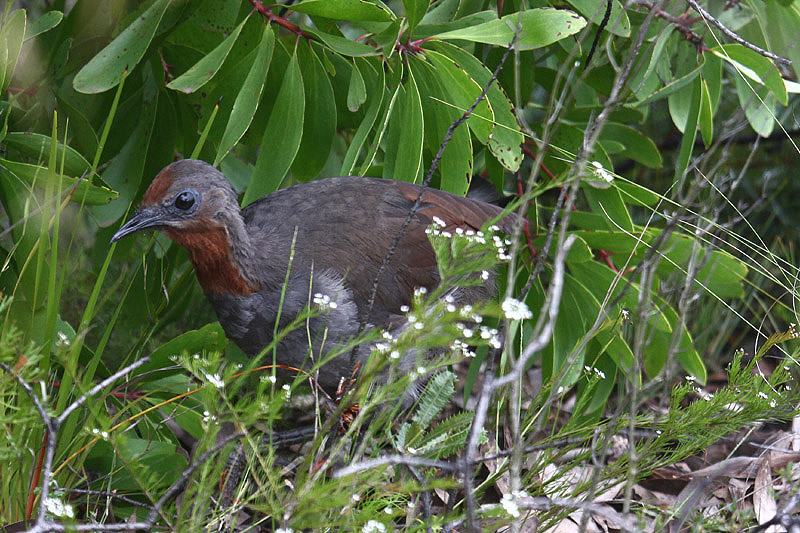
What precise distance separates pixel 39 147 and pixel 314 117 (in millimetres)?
815

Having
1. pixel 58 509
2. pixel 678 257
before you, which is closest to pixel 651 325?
pixel 678 257

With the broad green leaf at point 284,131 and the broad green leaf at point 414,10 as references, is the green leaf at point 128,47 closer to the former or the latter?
the broad green leaf at point 284,131

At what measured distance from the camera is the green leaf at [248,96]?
7.68 ft

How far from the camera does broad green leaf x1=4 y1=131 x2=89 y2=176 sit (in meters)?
2.34

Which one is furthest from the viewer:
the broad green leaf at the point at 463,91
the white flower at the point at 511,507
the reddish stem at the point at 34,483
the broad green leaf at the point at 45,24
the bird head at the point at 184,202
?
the bird head at the point at 184,202

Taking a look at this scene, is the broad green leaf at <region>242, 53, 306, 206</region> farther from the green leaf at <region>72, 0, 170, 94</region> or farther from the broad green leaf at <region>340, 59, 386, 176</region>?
the green leaf at <region>72, 0, 170, 94</region>

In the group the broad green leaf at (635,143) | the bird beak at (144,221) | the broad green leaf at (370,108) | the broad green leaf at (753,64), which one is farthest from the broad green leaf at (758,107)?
the bird beak at (144,221)

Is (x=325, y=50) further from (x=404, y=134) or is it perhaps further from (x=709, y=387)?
(x=709, y=387)

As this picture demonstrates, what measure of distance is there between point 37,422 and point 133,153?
1.27 meters

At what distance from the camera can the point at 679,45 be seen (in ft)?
9.86

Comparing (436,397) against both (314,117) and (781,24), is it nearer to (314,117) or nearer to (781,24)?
(314,117)

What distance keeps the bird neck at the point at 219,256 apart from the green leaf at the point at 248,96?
33 cm

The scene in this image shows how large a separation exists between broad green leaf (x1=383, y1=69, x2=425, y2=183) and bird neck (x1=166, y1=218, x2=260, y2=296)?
0.54 meters

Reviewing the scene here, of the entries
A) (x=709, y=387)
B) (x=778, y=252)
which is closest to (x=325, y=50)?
(x=709, y=387)
